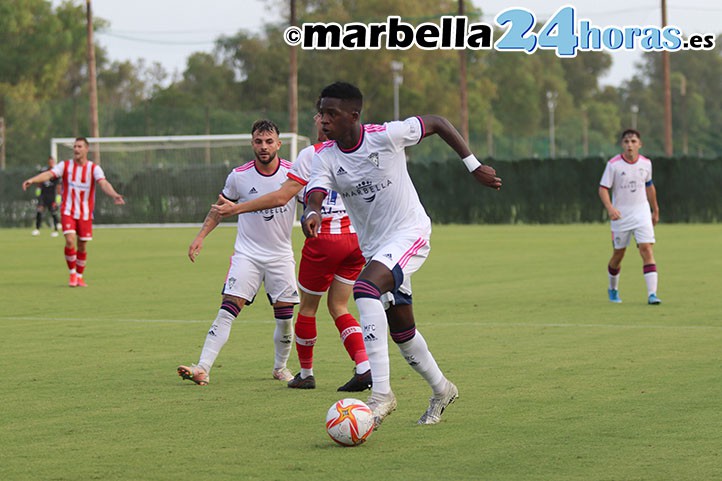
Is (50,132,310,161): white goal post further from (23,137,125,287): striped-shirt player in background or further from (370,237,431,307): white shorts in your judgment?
(370,237,431,307): white shorts

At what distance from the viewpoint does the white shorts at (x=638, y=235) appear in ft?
55.4

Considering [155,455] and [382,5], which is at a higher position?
[382,5]

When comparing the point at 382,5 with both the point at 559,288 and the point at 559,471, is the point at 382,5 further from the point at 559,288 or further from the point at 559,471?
the point at 559,471

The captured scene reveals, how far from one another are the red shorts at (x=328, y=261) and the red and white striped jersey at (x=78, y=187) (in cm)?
1130

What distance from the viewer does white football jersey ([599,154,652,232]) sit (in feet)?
55.9

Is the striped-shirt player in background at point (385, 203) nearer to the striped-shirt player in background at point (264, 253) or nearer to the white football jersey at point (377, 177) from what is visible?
the white football jersey at point (377, 177)

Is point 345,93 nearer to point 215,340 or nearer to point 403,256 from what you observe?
point 403,256

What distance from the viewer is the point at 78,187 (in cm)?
2062

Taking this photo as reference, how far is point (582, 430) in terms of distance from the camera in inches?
300

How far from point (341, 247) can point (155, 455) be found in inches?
122

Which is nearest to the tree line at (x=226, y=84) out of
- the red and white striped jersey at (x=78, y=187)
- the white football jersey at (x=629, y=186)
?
the red and white striped jersey at (x=78, y=187)

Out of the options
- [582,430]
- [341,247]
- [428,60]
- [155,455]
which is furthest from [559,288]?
[428,60]

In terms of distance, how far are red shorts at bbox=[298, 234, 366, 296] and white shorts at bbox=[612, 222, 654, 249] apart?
25.7 ft

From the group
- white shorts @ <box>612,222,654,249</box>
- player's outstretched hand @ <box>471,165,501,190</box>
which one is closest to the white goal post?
white shorts @ <box>612,222,654,249</box>
